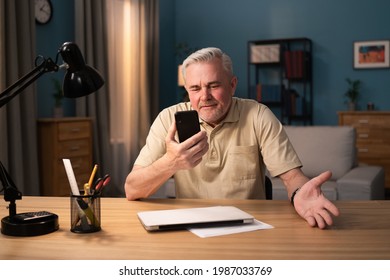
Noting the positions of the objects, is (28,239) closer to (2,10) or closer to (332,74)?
(2,10)

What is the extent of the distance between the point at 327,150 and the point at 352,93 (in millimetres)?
2501

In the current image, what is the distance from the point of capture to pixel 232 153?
1988 millimetres

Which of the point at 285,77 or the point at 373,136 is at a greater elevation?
the point at 285,77

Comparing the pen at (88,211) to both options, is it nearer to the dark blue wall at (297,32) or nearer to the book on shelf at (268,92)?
the book on shelf at (268,92)

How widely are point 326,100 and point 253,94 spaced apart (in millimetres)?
948

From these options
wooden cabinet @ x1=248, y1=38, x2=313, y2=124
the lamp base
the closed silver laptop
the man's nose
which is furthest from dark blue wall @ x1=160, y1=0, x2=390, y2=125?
the lamp base

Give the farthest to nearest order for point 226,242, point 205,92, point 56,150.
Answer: point 56,150
point 205,92
point 226,242

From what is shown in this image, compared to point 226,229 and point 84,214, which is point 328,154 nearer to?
point 226,229

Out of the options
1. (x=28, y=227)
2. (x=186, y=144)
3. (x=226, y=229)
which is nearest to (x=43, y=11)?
(x=186, y=144)

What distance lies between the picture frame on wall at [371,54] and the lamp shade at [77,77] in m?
5.52

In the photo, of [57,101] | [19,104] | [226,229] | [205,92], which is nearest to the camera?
[226,229]

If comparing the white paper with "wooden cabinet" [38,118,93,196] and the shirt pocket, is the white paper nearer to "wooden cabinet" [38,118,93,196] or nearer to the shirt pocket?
the shirt pocket

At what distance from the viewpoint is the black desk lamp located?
4.26ft
